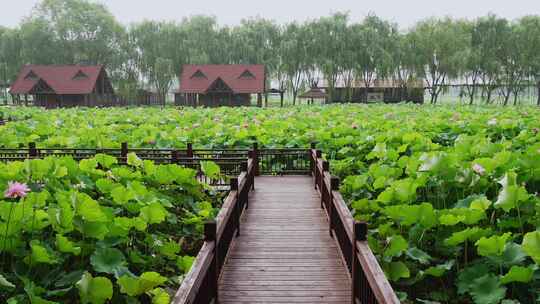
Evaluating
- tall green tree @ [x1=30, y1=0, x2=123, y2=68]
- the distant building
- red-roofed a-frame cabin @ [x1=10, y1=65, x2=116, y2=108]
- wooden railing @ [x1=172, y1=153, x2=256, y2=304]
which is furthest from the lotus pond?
tall green tree @ [x1=30, y1=0, x2=123, y2=68]

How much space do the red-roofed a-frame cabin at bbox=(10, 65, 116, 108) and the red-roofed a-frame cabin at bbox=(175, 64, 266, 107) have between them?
736cm

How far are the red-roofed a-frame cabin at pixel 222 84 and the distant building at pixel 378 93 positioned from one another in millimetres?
9512

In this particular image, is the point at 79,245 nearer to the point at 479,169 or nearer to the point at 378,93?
the point at 479,169

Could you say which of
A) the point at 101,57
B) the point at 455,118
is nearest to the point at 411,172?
the point at 455,118

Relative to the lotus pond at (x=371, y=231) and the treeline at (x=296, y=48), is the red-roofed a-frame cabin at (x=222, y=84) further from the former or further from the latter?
the lotus pond at (x=371, y=231)

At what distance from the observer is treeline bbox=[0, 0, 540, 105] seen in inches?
1642

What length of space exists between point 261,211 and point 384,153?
2.14 metres

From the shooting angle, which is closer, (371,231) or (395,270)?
(395,270)

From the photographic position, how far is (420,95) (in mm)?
45062

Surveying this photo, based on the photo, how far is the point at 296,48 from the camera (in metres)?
43.1

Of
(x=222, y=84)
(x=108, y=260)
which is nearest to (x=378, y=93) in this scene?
(x=222, y=84)

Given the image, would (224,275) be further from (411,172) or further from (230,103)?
(230,103)

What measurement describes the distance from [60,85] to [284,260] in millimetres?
38836

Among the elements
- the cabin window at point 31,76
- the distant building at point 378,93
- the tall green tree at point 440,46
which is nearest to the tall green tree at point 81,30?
the cabin window at point 31,76
